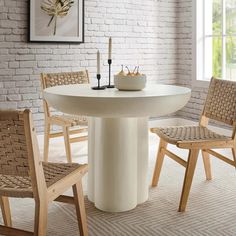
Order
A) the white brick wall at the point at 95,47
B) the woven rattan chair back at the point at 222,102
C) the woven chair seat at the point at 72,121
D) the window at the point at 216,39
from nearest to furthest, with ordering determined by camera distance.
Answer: the woven rattan chair back at the point at 222,102 → the woven chair seat at the point at 72,121 → the white brick wall at the point at 95,47 → the window at the point at 216,39

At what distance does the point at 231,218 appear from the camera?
8.67 ft

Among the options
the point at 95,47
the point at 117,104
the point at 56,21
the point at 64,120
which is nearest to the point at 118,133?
the point at 117,104

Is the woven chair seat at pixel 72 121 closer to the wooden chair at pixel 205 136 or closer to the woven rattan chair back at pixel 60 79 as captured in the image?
the woven rattan chair back at pixel 60 79

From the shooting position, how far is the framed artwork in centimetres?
444

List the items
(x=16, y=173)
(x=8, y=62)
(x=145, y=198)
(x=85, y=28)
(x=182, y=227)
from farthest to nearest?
(x=85, y=28)
(x=8, y=62)
(x=145, y=198)
(x=182, y=227)
(x=16, y=173)

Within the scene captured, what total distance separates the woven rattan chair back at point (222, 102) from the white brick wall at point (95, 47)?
1.91 metres

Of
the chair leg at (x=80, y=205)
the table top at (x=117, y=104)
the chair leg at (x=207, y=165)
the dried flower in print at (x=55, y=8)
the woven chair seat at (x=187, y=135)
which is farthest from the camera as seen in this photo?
the dried flower in print at (x=55, y=8)

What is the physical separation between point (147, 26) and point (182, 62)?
0.66m

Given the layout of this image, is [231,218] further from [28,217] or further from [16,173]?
[16,173]

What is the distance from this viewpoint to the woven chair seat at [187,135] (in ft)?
9.41

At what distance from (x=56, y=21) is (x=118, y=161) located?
2.37 m

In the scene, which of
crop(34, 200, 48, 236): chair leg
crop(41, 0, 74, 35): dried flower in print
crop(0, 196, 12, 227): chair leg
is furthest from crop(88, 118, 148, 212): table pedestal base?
crop(41, 0, 74, 35): dried flower in print

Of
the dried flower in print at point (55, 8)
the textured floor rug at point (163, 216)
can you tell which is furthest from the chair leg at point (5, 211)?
the dried flower in print at point (55, 8)

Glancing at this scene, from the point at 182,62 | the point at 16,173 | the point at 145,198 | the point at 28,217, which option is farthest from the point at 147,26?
the point at 16,173
